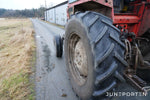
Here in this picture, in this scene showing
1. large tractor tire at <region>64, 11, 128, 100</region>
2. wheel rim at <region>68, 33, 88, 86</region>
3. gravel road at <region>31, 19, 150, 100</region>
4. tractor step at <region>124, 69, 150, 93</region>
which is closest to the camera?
large tractor tire at <region>64, 11, 128, 100</region>

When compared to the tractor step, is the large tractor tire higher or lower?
higher

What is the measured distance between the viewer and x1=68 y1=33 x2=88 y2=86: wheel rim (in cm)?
185

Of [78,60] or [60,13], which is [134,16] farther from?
[60,13]

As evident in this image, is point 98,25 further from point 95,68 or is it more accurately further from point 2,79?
point 2,79

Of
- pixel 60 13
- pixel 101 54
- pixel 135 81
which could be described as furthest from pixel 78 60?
pixel 60 13

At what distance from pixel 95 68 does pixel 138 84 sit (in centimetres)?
93

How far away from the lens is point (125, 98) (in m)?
2.05

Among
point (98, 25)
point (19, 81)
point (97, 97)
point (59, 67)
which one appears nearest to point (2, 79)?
point (19, 81)

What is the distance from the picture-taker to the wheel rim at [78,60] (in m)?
1.85

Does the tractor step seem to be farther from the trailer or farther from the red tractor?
the trailer

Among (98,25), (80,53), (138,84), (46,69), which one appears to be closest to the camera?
(98,25)

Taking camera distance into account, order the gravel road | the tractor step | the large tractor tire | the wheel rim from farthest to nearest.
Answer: the gravel road, the wheel rim, the tractor step, the large tractor tire

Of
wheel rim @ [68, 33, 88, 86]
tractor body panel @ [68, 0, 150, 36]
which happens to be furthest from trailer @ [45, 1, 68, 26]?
tractor body panel @ [68, 0, 150, 36]

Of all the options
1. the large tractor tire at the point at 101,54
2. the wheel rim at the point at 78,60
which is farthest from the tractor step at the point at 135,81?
the wheel rim at the point at 78,60
